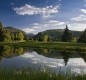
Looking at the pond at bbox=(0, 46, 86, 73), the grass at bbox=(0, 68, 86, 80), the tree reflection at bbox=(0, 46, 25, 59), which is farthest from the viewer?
the tree reflection at bbox=(0, 46, 25, 59)

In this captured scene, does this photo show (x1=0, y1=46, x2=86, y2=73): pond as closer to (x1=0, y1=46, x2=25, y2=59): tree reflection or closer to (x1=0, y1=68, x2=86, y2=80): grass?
(x1=0, y1=46, x2=25, y2=59): tree reflection

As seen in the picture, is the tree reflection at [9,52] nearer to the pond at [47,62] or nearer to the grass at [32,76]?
the pond at [47,62]

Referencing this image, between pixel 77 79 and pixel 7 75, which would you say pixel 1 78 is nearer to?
pixel 7 75

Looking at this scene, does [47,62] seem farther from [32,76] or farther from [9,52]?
[32,76]

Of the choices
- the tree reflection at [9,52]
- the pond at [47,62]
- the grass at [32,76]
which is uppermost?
the grass at [32,76]

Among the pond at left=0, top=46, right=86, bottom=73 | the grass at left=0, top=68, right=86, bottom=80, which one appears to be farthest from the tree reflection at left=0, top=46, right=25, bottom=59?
the grass at left=0, top=68, right=86, bottom=80

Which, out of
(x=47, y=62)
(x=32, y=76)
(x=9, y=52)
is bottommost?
(x=47, y=62)

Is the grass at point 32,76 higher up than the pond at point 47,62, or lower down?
higher up

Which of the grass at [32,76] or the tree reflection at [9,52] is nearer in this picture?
the grass at [32,76]

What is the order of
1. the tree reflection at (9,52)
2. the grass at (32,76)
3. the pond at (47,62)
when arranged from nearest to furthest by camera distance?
1. the grass at (32,76)
2. the pond at (47,62)
3. the tree reflection at (9,52)

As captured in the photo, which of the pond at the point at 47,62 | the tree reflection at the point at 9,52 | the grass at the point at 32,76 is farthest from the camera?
the tree reflection at the point at 9,52

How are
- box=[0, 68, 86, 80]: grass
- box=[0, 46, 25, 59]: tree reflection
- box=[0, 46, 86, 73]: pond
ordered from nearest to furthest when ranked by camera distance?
box=[0, 68, 86, 80]: grass
box=[0, 46, 86, 73]: pond
box=[0, 46, 25, 59]: tree reflection

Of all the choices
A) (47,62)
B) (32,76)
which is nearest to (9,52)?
(47,62)

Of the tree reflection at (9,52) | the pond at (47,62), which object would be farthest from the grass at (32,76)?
the tree reflection at (9,52)
